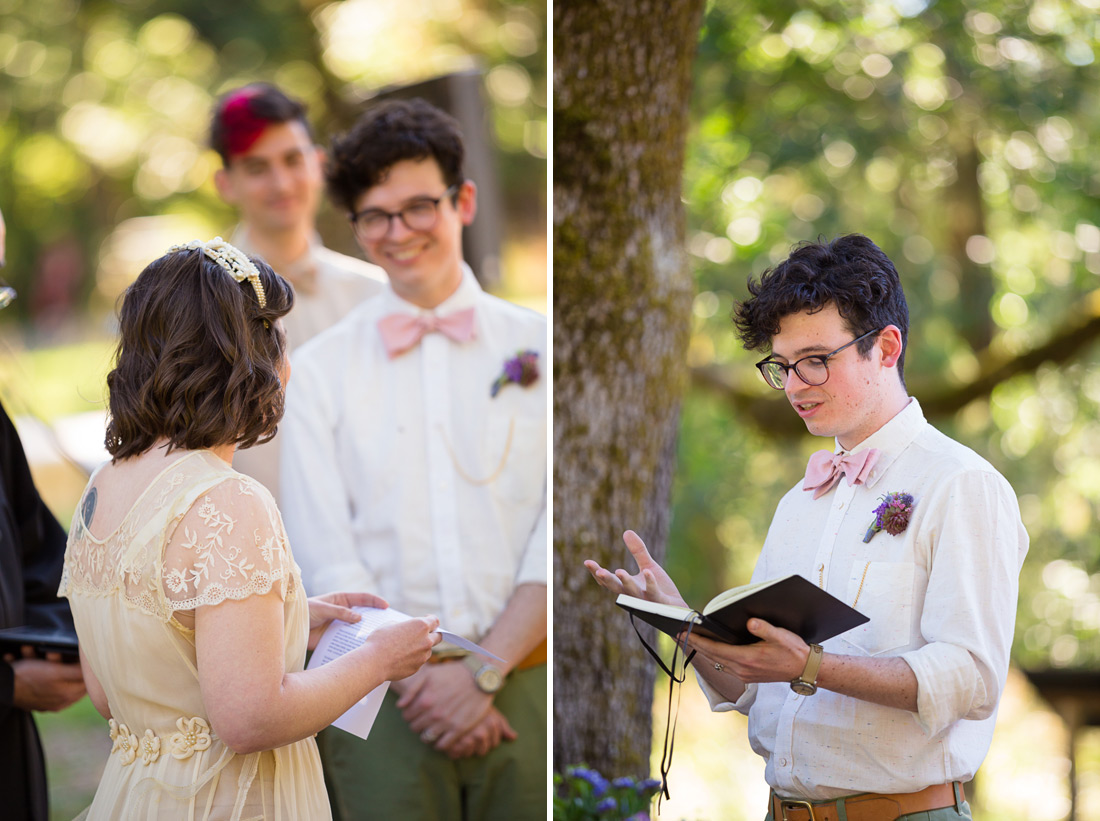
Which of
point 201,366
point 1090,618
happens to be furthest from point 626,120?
point 1090,618

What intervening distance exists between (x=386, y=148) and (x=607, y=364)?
1.20 meters

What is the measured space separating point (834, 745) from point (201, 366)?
1.50 m

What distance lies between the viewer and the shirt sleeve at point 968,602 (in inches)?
72.9

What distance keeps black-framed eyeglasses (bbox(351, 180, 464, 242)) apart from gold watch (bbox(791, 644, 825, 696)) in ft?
5.48

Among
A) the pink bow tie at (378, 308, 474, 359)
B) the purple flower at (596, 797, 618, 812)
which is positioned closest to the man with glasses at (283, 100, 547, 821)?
the pink bow tie at (378, 308, 474, 359)

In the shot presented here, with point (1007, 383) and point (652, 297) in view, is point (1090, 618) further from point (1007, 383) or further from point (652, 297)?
point (652, 297)

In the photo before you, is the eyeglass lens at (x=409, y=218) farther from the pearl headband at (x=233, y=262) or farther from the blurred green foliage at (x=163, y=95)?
the blurred green foliage at (x=163, y=95)

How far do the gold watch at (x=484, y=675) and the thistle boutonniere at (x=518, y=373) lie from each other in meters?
0.80

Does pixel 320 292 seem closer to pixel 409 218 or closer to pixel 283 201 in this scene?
pixel 283 201

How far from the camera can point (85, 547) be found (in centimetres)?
186

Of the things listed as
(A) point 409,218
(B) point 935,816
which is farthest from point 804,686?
(A) point 409,218

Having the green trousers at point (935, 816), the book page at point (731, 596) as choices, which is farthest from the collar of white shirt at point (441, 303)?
the green trousers at point (935, 816)

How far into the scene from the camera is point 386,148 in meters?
2.86

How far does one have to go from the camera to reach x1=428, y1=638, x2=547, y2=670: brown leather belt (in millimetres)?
2779
